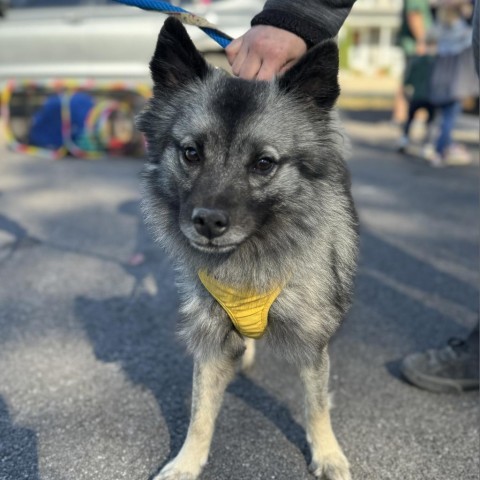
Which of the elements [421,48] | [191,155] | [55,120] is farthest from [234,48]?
[421,48]

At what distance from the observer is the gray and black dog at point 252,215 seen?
1903 millimetres

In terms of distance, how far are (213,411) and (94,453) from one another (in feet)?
1.60

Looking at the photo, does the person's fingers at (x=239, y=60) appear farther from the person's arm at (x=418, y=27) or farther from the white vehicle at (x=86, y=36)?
the person's arm at (x=418, y=27)

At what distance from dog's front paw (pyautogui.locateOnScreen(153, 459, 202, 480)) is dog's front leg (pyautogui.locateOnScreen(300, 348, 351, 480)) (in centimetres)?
45

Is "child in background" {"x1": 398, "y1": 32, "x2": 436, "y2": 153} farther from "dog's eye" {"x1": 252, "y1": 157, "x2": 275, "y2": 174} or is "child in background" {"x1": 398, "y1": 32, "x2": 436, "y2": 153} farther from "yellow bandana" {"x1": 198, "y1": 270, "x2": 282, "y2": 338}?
"yellow bandana" {"x1": 198, "y1": 270, "x2": 282, "y2": 338}

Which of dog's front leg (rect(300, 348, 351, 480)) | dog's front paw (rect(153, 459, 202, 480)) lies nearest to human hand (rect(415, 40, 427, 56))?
dog's front leg (rect(300, 348, 351, 480))

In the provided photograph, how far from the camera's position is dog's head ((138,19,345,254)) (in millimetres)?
1836

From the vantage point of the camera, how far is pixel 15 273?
3744mm

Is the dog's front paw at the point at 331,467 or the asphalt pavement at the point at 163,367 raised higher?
the dog's front paw at the point at 331,467

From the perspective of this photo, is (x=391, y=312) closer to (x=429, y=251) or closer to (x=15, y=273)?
(x=429, y=251)

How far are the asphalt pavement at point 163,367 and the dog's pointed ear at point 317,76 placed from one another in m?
1.36

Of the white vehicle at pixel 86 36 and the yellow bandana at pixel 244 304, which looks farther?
the white vehicle at pixel 86 36

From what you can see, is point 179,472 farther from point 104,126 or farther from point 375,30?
point 375,30

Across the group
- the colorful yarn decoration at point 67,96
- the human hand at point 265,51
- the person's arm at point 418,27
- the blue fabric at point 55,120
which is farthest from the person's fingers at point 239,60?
the person's arm at point 418,27
